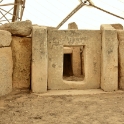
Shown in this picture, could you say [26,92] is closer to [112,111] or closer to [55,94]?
[55,94]

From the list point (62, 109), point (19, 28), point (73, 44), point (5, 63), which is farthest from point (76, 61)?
point (62, 109)

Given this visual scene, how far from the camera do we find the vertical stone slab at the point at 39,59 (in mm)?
5586

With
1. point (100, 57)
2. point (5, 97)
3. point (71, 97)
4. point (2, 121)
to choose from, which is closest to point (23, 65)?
point (5, 97)

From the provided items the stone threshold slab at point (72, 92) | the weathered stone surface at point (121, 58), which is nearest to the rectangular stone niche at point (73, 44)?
the stone threshold slab at point (72, 92)

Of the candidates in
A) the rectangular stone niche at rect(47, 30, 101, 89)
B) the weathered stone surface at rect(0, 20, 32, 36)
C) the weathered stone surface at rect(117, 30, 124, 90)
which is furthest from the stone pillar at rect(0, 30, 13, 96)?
the weathered stone surface at rect(117, 30, 124, 90)

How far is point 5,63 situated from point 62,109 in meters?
1.87

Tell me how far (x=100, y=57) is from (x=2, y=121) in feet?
10.7

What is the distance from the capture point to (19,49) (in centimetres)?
590

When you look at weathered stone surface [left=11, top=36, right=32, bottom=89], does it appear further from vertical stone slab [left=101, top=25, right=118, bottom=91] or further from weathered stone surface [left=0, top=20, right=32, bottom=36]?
vertical stone slab [left=101, top=25, right=118, bottom=91]

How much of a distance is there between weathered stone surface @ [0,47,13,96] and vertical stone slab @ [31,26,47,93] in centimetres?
55

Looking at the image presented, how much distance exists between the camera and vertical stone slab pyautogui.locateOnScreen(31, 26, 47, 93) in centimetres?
559

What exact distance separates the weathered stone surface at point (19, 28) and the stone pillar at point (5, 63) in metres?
0.21

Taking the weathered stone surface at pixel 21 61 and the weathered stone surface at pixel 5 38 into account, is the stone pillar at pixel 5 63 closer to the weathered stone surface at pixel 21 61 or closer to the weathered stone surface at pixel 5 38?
the weathered stone surface at pixel 5 38

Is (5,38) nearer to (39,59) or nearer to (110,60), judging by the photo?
(39,59)
